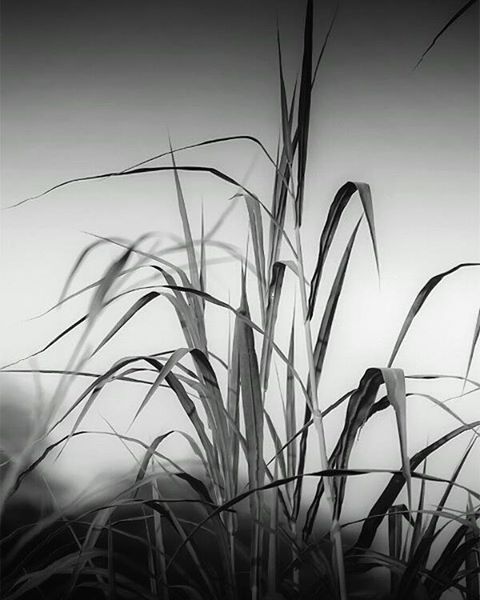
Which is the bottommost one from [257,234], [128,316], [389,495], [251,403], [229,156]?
[389,495]

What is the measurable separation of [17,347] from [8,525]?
275 millimetres

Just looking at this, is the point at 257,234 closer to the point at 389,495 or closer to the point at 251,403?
the point at 251,403

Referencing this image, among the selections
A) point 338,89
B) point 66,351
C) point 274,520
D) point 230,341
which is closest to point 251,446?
point 274,520

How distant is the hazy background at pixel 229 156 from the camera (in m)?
1.03

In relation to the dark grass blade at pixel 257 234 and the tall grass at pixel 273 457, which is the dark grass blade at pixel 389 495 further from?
the dark grass blade at pixel 257 234

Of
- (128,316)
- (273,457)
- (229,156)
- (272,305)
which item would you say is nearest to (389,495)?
(273,457)

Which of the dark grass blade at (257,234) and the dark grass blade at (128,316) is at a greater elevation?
the dark grass blade at (257,234)

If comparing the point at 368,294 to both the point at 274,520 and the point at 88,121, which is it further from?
the point at 88,121

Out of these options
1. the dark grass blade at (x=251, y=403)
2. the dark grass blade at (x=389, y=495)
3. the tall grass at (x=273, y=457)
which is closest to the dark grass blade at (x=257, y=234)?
the tall grass at (x=273, y=457)

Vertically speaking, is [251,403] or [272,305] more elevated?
[272,305]

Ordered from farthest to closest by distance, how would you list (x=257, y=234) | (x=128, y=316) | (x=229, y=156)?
(x=229, y=156) → (x=257, y=234) → (x=128, y=316)

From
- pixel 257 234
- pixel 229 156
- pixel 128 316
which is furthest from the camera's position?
pixel 229 156

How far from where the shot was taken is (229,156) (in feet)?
3.50

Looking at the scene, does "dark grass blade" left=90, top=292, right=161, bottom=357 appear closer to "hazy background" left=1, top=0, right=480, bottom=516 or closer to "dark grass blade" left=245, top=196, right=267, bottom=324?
"dark grass blade" left=245, top=196, right=267, bottom=324
